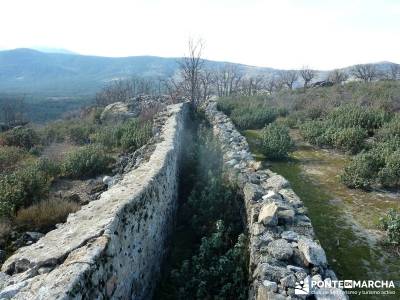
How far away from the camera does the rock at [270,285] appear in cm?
377

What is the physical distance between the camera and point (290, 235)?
4.81 meters

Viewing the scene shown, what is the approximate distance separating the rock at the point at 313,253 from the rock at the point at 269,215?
2.33 ft

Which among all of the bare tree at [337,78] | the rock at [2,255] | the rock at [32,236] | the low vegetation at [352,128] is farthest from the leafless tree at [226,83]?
the rock at [2,255]

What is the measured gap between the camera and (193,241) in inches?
270

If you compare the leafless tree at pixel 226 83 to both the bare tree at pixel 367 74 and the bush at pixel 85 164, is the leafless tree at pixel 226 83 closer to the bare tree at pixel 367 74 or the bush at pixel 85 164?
the bare tree at pixel 367 74

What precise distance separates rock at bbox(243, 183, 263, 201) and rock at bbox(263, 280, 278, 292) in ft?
7.60

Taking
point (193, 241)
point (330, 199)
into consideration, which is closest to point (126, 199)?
point (193, 241)

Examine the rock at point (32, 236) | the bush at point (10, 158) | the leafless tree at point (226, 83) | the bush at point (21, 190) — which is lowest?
the leafless tree at point (226, 83)

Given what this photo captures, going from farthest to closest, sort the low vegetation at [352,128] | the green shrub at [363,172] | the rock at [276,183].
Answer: the low vegetation at [352,128] → the green shrub at [363,172] → the rock at [276,183]

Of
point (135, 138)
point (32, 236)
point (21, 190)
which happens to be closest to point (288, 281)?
point (32, 236)

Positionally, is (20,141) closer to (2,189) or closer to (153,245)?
(2,189)

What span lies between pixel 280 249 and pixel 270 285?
0.70 metres

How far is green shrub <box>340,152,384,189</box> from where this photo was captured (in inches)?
340

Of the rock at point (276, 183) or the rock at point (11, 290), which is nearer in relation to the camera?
the rock at point (11, 290)
